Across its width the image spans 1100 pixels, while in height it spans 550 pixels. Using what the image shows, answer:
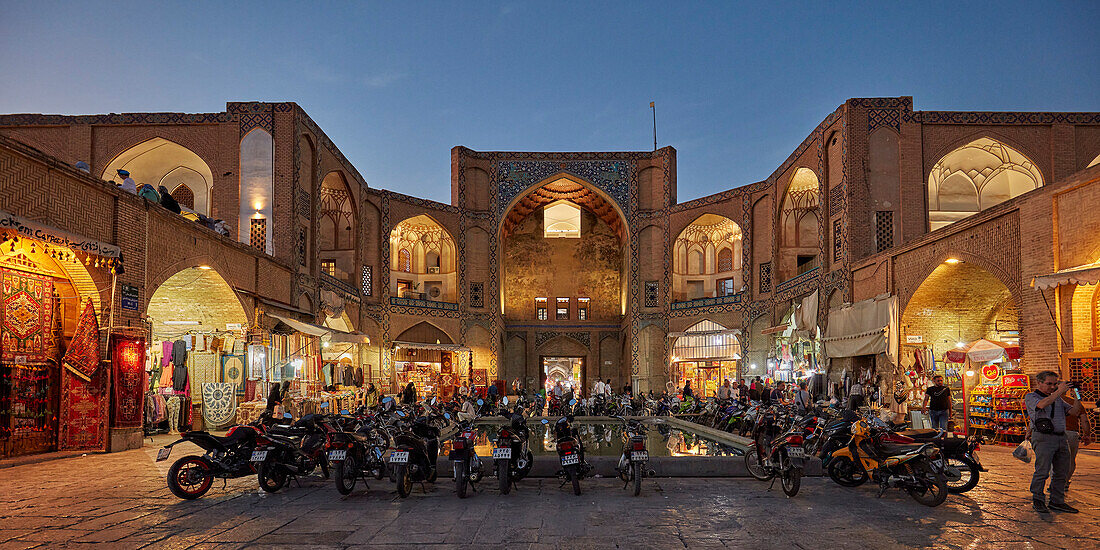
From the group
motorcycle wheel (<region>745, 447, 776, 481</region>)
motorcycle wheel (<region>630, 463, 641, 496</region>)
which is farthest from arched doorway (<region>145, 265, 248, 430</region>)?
motorcycle wheel (<region>745, 447, 776, 481</region>)

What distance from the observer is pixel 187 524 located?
560cm

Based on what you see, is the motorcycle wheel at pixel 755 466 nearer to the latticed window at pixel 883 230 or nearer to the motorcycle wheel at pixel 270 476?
the motorcycle wheel at pixel 270 476

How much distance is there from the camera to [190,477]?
6.72 meters

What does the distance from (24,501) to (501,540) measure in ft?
14.4

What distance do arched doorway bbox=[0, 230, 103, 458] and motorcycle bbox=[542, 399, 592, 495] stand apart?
6752 millimetres

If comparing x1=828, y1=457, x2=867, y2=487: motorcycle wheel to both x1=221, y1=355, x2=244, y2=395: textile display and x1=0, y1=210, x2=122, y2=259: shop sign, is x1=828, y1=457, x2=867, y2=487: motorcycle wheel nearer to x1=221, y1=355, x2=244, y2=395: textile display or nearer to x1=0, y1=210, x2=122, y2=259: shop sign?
x1=0, y1=210, x2=122, y2=259: shop sign

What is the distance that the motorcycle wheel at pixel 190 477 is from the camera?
660 cm

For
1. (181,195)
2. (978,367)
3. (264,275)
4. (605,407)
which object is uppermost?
(181,195)

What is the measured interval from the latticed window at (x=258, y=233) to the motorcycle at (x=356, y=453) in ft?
34.3

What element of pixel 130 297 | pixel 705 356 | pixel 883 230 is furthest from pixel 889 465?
pixel 705 356

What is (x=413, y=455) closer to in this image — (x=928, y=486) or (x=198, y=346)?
(x=928, y=486)

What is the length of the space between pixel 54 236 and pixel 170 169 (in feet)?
37.5

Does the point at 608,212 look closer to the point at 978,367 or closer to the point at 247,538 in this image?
the point at 978,367

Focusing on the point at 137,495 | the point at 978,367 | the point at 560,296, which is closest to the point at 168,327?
the point at 137,495
